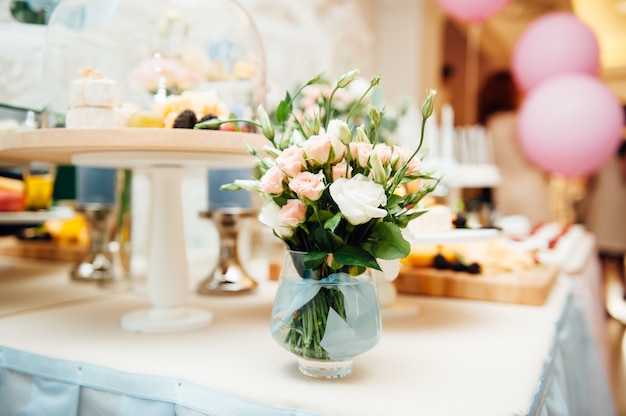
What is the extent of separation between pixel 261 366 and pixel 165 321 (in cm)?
29

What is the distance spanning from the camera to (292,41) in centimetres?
261

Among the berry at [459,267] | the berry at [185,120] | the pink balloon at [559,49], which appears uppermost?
the pink balloon at [559,49]

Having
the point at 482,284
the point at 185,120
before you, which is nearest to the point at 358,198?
the point at 185,120

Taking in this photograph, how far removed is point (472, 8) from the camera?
269cm

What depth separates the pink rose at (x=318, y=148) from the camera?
2.16 feet

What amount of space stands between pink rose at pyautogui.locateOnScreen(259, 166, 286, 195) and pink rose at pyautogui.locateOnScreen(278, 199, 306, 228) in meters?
0.02

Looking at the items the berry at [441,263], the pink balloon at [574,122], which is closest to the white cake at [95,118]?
the berry at [441,263]

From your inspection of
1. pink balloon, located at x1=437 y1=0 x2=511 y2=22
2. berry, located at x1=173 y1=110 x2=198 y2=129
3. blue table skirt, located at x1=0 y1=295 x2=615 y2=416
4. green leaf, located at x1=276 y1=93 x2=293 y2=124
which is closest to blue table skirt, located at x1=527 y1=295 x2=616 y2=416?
blue table skirt, located at x1=0 y1=295 x2=615 y2=416

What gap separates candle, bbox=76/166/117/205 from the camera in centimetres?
150

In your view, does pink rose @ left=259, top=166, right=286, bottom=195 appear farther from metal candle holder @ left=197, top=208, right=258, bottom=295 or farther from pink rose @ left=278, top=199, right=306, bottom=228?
metal candle holder @ left=197, top=208, right=258, bottom=295

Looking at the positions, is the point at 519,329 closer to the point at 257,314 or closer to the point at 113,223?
the point at 257,314

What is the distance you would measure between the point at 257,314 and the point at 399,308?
0.31m

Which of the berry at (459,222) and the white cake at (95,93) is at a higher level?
the white cake at (95,93)

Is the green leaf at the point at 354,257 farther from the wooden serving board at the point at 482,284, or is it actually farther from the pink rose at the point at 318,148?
the wooden serving board at the point at 482,284
